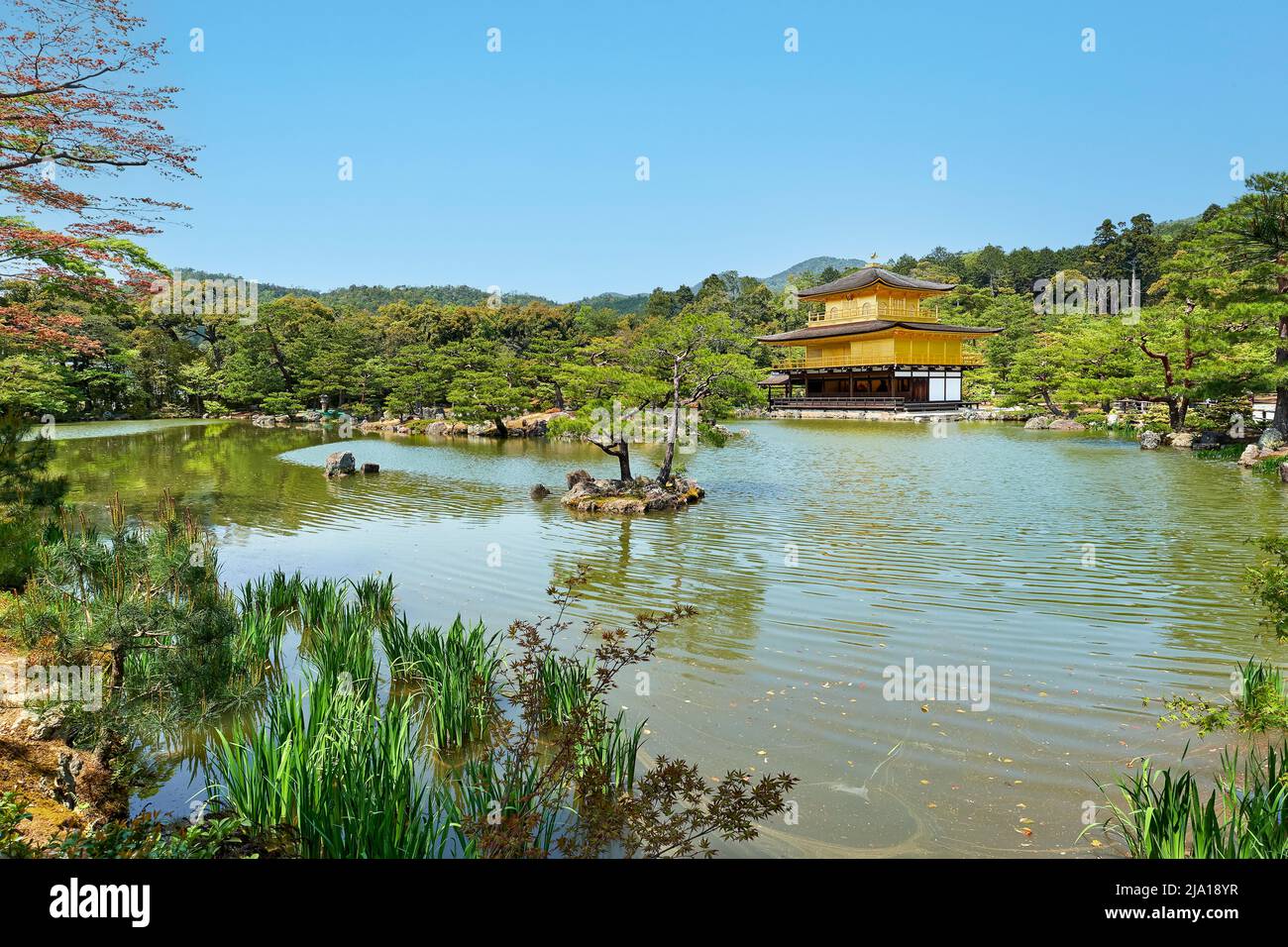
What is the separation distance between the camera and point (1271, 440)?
60.2 feet

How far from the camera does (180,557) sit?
573cm

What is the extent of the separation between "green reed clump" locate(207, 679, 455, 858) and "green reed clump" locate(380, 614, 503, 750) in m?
0.63

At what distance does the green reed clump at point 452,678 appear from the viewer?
181 inches

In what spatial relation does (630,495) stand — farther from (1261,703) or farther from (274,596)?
(1261,703)

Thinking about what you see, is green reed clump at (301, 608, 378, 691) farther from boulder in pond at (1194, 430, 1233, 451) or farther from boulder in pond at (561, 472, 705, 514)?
boulder in pond at (1194, 430, 1233, 451)

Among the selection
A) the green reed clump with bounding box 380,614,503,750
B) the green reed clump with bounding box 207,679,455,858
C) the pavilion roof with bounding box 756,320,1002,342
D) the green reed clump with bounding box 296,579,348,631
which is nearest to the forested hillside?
the pavilion roof with bounding box 756,320,1002,342

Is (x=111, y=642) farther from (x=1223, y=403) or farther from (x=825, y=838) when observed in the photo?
(x=1223, y=403)

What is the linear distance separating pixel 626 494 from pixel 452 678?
9.77m

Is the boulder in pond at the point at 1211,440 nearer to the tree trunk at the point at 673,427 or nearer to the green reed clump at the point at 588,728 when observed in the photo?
the tree trunk at the point at 673,427

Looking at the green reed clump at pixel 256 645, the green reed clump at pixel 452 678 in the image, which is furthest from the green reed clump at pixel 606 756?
the green reed clump at pixel 256 645
